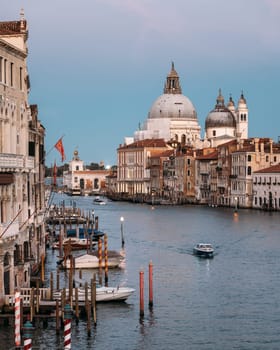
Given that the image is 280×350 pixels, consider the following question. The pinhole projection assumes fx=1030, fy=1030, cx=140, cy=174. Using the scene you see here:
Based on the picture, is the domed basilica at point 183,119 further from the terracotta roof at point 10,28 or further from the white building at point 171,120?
the terracotta roof at point 10,28

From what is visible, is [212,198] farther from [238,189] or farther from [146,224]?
[146,224]

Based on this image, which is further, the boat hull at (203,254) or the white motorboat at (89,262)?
the boat hull at (203,254)

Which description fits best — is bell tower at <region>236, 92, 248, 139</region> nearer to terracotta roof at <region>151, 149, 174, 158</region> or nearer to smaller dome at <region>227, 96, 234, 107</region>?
smaller dome at <region>227, 96, 234, 107</region>

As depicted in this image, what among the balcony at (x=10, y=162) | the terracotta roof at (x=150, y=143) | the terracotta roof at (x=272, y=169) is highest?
the terracotta roof at (x=150, y=143)

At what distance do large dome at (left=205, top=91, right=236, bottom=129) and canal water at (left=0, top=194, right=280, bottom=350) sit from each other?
6637cm

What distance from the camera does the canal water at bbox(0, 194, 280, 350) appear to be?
1853cm

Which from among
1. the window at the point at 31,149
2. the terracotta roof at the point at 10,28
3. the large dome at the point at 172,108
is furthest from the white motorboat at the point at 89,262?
the large dome at the point at 172,108

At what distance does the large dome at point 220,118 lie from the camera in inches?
4333

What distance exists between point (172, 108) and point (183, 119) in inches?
71.7

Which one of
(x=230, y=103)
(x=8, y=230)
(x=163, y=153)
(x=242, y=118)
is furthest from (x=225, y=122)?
(x=8, y=230)

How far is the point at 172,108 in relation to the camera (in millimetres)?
120625

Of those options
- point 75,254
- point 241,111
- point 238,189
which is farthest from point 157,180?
point 75,254

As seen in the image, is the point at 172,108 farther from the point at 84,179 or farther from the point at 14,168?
the point at 14,168

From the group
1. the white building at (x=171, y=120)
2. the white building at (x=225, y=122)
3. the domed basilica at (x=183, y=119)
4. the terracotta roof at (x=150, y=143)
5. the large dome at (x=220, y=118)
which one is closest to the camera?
the white building at (x=225, y=122)
